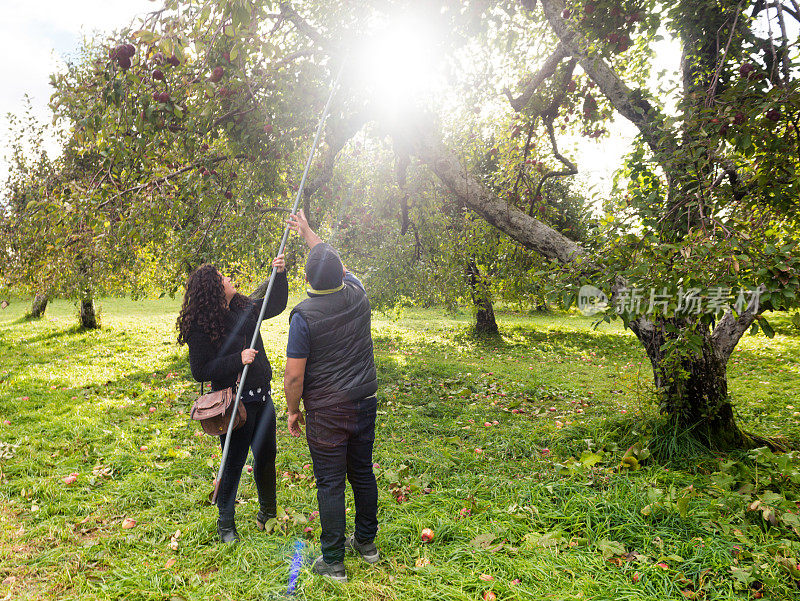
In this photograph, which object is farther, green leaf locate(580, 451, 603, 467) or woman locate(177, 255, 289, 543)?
green leaf locate(580, 451, 603, 467)

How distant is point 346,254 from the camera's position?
1162 centimetres

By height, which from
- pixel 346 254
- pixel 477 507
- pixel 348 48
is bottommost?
pixel 477 507

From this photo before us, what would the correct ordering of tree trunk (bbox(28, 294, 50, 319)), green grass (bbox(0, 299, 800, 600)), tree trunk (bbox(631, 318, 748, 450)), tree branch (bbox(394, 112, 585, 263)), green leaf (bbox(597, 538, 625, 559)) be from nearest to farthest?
green grass (bbox(0, 299, 800, 600)) < green leaf (bbox(597, 538, 625, 559)) < tree trunk (bbox(631, 318, 748, 450)) < tree branch (bbox(394, 112, 585, 263)) < tree trunk (bbox(28, 294, 50, 319))

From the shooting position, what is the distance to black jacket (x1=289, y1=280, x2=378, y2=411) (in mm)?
3221

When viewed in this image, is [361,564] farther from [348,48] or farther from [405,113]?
[348,48]

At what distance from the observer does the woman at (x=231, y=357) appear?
357 cm

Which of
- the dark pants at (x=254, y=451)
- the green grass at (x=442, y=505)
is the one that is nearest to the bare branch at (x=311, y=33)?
the dark pants at (x=254, y=451)

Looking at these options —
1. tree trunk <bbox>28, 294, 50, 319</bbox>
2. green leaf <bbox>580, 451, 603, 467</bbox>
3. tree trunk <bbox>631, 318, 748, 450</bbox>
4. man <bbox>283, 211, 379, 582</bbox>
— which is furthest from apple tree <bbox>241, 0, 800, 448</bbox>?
tree trunk <bbox>28, 294, 50, 319</bbox>

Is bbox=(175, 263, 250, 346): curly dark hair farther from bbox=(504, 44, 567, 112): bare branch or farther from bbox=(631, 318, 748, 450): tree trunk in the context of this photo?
bbox=(504, 44, 567, 112): bare branch

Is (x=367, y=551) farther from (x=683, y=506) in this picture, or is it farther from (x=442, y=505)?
(x=683, y=506)

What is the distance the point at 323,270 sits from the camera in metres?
3.20

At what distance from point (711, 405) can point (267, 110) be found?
20.9 ft

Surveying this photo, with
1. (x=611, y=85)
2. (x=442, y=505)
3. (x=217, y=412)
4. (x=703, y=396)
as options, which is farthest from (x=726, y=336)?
(x=217, y=412)

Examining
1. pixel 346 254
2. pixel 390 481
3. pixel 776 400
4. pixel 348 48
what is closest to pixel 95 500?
pixel 390 481
